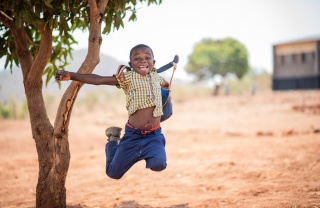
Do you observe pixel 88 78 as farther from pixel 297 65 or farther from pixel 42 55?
pixel 297 65

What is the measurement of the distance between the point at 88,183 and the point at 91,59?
3.11 metres

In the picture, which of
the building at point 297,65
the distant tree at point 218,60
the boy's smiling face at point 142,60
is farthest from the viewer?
the distant tree at point 218,60

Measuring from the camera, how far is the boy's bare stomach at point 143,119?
3.57m

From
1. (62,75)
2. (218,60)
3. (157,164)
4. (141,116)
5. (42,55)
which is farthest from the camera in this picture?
(218,60)

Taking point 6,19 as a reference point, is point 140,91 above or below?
below

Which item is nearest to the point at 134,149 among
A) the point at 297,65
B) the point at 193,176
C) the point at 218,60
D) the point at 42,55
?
the point at 42,55

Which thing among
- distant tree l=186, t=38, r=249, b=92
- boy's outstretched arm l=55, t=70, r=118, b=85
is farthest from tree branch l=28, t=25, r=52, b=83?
distant tree l=186, t=38, r=249, b=92

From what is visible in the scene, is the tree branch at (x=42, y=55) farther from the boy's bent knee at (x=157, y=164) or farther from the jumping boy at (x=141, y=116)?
the boy's bent knee at (x=157, y=164)

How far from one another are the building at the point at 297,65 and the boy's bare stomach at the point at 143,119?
89.2 ft

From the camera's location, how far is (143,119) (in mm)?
3584

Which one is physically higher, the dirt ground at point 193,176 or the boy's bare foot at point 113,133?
the boy's bare foot at point 113,133

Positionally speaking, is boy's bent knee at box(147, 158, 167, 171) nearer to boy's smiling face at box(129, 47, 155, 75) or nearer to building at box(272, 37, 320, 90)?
boy's smiling face at box(129, 47, 155, 75)

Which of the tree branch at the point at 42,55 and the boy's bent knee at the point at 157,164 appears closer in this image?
the boy's bent knee at the point at 157,164

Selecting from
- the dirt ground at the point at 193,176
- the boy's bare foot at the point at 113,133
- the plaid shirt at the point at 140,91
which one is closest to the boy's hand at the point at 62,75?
the plaid shirt at the point at 140,91
